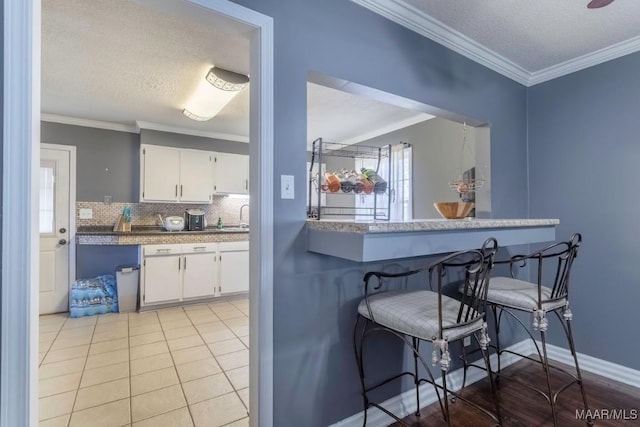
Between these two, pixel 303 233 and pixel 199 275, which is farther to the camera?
pixel 199 275

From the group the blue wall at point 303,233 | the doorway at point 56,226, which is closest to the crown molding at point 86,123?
the doorway at point 56,226

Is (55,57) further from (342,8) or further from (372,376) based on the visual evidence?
(372,376)

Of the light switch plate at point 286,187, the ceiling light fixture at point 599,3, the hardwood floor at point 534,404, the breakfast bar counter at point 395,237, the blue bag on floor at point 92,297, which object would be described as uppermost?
the ceiling light fixture at point 599,3

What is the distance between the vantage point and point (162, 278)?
3588 mm

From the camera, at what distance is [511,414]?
1751mm

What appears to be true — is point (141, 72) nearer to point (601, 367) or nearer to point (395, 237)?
point (395, 237)

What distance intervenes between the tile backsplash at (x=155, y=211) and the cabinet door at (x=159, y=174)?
1.04 feet

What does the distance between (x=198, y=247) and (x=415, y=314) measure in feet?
10.4

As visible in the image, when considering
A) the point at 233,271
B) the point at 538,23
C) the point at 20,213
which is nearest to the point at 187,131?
the point at 233,271

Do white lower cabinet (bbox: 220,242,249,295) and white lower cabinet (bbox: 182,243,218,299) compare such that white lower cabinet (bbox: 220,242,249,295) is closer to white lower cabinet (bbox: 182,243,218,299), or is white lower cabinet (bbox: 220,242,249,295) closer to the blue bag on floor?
white lower cabinet (bbox: 182,243,218,299)

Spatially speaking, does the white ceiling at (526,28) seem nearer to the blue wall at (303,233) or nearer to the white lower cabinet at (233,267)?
the blue wall at (303,233)

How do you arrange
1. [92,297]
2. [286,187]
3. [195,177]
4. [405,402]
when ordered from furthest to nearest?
[195,177] < [92,297] < [405,402] < [286,187]

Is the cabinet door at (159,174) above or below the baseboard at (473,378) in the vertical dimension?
above

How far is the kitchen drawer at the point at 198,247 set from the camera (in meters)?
3.71
